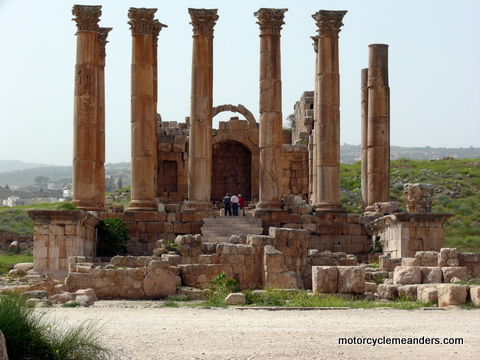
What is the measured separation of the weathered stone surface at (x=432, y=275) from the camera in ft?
87.2

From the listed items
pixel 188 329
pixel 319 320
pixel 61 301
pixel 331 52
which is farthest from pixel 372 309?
pixel 331 52

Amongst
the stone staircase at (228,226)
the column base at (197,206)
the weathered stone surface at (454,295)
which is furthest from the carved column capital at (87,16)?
the weathered stone surface at (454,295)

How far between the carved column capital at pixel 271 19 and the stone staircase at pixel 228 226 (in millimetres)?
8034

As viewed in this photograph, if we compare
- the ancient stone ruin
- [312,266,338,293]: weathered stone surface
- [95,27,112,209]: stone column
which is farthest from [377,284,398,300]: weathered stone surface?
[95,27,112,209]: stone column

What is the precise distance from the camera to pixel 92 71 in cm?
3928

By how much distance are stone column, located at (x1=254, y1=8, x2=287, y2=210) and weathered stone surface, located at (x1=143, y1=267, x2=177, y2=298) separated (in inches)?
522

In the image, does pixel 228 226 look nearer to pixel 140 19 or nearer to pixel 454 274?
pixel 140 19

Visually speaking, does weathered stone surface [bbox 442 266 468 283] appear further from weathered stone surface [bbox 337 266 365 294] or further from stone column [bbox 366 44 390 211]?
stone column [bbox 366 44 390 211]

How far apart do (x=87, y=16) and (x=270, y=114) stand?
854 centimetres

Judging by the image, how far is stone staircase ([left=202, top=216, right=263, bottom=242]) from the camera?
37.6m

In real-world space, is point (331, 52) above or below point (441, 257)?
above

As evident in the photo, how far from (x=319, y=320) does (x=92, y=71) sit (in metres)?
21.8

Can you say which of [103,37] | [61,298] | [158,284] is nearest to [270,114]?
[103,37]

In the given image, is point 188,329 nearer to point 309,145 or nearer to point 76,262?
point 76,262
